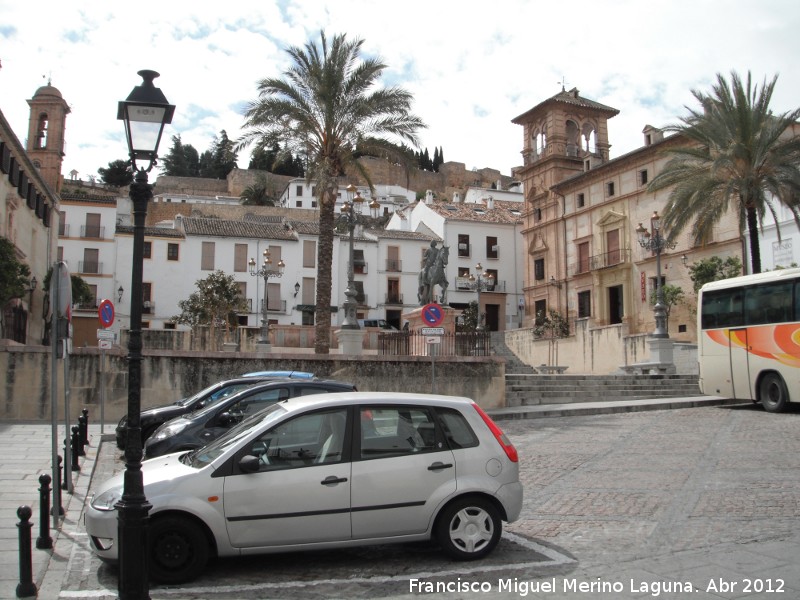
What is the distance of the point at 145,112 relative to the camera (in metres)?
5.80

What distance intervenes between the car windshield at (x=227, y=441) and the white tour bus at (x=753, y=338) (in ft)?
48.4

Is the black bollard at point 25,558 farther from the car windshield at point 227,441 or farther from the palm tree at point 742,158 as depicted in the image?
the palm tree at point 742,158

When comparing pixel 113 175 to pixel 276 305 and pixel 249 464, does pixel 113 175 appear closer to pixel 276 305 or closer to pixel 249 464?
pixel 276 305

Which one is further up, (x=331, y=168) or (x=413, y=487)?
(x=331, y=168)

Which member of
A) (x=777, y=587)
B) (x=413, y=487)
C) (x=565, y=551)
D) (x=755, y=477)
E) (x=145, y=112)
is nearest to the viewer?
(x=777, y=587)

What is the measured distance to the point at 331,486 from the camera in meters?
6.09

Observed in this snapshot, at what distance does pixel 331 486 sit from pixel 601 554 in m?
2.50

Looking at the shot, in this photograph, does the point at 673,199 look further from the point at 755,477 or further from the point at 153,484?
the point at 153,484

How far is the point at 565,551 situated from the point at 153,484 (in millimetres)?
3635

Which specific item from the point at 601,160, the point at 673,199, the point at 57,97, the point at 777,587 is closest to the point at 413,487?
the point at 777,587

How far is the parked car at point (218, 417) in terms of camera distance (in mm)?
11047

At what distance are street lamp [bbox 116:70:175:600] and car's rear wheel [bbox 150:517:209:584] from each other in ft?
1.56

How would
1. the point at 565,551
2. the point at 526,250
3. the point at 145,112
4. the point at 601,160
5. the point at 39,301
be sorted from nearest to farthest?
the point at 145,112, the point at 565,551, the point at 39,301, the point at 601,160, the point at 526,250

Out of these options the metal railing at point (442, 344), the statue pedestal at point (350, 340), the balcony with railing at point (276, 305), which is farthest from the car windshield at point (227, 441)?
the balcony with railing at point (276, 305)
